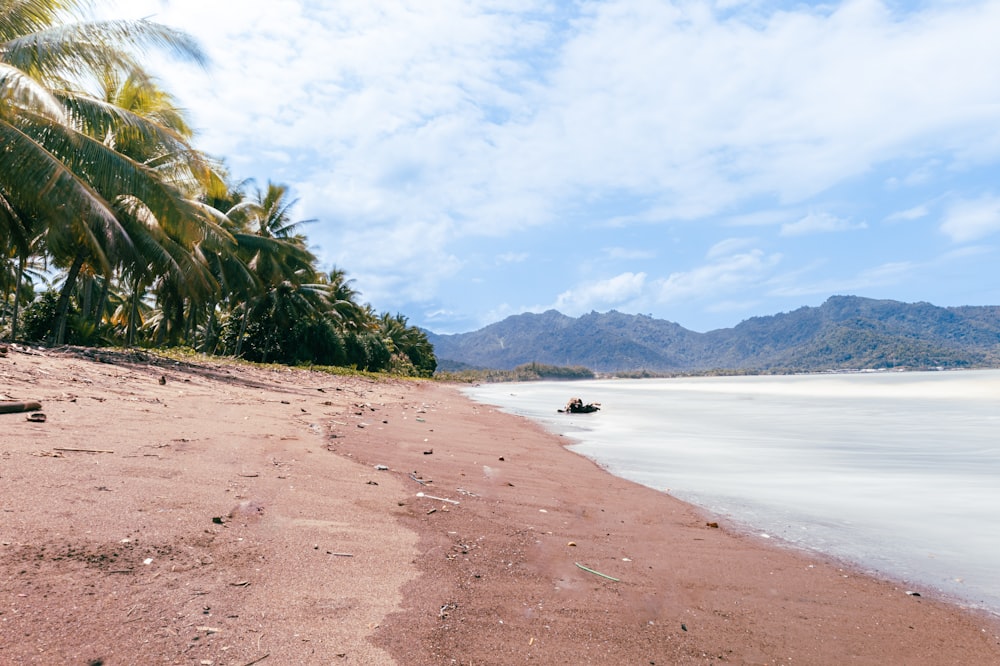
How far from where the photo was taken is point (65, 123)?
9.85 m

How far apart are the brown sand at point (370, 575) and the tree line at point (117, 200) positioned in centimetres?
807

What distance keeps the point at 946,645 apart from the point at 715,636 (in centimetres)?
108

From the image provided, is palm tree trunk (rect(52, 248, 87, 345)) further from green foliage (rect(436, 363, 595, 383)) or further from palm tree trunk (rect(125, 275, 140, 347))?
green foliage (rect(436, 363, 595, 383))

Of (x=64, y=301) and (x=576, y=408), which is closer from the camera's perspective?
(x=64, y=301)

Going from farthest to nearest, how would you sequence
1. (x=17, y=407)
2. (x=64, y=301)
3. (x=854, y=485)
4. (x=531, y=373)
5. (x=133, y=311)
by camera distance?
(x=531, y=373), (x=133, y=311), (x=64, y=301), (x=854, y=485), (x=17, y=407)

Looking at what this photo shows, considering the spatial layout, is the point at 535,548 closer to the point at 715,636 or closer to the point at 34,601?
the point at 715,636

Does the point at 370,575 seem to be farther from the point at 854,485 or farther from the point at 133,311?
the point at 133,311

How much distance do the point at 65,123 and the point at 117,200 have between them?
7484 mm

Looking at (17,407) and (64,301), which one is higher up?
(64,301)

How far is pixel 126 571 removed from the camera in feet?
7.77

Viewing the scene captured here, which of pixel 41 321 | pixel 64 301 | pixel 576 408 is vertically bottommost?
pixel 576 408

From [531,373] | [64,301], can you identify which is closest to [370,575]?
[64,301]

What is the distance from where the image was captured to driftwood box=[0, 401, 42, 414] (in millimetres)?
4699

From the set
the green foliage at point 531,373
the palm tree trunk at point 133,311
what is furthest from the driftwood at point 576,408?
the green foliage at point 531,373
